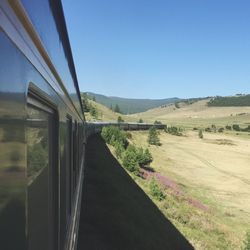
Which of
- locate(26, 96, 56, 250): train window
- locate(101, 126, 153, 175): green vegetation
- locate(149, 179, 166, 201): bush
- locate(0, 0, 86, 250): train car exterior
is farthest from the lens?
locate(101, 126, 153, 175): green vegetation

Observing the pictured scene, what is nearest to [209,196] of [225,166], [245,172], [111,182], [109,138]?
[111,182]

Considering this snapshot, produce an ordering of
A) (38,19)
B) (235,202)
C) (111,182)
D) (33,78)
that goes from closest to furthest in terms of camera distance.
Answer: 1. (33,78)
2. (38,19)
3. (111,182)
4. (235,202)

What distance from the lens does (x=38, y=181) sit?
2.65 meters

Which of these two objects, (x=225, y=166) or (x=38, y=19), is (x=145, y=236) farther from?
(x=225, y=166)

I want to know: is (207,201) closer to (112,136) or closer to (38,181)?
(112,136)

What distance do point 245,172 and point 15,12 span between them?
53.1 metres

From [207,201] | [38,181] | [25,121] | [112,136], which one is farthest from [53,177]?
[112,136]

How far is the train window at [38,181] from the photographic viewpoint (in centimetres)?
234

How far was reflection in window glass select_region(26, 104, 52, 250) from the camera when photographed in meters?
2.34

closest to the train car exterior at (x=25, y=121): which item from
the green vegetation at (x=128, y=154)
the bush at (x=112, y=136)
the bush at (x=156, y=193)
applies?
the bush at (x=156, y=193)

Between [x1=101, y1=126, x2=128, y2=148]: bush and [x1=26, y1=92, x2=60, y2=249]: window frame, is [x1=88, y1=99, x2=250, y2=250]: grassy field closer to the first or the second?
[x1=101, y1=126, x2=128, y2=148]: bush

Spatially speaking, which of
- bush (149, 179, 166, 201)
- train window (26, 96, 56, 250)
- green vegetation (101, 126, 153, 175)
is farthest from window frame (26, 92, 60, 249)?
green vegetation (101, 126, 153, 175)

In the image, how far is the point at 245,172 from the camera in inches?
2084

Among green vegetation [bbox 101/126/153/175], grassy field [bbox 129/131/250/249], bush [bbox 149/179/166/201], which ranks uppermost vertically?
green vegetation [bbox 101/126/153/175]
